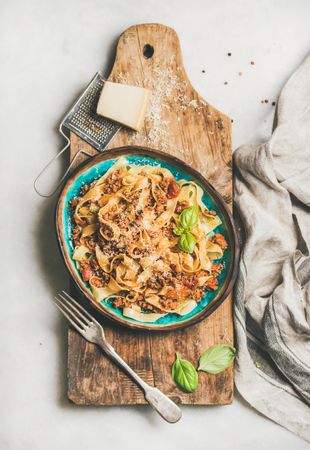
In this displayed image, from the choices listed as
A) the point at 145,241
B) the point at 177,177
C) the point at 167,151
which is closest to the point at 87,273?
the point at 145,241

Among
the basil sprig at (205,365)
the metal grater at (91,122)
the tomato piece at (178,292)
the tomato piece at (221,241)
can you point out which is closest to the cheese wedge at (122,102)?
the metal grater at (91,122)

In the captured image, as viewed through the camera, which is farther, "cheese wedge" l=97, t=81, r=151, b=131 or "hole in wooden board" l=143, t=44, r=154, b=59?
"hole in wooden board" l=143, t=44, r=154, b=59

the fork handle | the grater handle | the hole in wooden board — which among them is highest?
the hole in wooden board

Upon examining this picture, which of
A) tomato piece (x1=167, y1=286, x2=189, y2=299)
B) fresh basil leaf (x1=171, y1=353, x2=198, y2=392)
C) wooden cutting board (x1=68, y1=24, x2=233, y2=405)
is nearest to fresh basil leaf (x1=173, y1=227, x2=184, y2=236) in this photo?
tomato piece (x1=167, y1=286, x2=189, y2=299)

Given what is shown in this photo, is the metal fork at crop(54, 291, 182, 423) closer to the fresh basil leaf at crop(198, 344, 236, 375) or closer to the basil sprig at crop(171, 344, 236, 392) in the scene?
the basil sprig at crop(171, 344, 236, 392)

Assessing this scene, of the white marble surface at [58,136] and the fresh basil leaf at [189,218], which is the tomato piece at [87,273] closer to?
the white marble surface at [58,136]

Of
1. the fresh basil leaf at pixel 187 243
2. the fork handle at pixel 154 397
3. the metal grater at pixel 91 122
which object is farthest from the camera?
the metal grater at pixel 91 122

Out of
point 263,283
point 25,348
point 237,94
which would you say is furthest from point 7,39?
point 263,283
